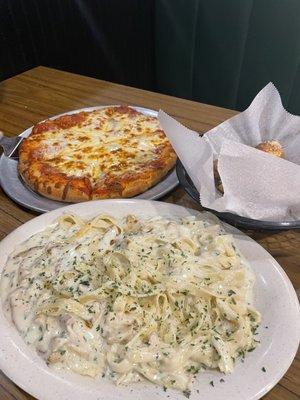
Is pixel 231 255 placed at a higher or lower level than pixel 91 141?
higher

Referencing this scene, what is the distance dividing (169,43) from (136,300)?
8.82 ft

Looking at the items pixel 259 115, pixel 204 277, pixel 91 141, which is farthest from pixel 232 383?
pixel 91 141

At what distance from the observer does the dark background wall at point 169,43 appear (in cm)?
280

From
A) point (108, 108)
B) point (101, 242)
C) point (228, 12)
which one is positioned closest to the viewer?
point (101, 242)

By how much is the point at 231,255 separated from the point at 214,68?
223 cm

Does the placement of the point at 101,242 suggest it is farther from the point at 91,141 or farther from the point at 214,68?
the point at 214,68

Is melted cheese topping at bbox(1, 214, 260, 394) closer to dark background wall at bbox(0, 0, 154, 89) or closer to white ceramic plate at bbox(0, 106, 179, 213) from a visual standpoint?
Result: white ceramic plate at bbox(0, 106, 179, 213)

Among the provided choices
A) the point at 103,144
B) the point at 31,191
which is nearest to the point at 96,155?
the point at 103,144

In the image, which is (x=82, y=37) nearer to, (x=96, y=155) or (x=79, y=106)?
(x=79, y=106)

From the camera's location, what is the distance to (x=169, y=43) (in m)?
3.38

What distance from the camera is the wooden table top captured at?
1.45 meters

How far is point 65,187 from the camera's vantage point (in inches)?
65.4

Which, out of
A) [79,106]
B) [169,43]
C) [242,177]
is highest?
[242,177]

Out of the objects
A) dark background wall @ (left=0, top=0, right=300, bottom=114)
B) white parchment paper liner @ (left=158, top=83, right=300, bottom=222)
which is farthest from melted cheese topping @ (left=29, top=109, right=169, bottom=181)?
dark background wall @ (left=0, top=0, right=300, bottom=114)
